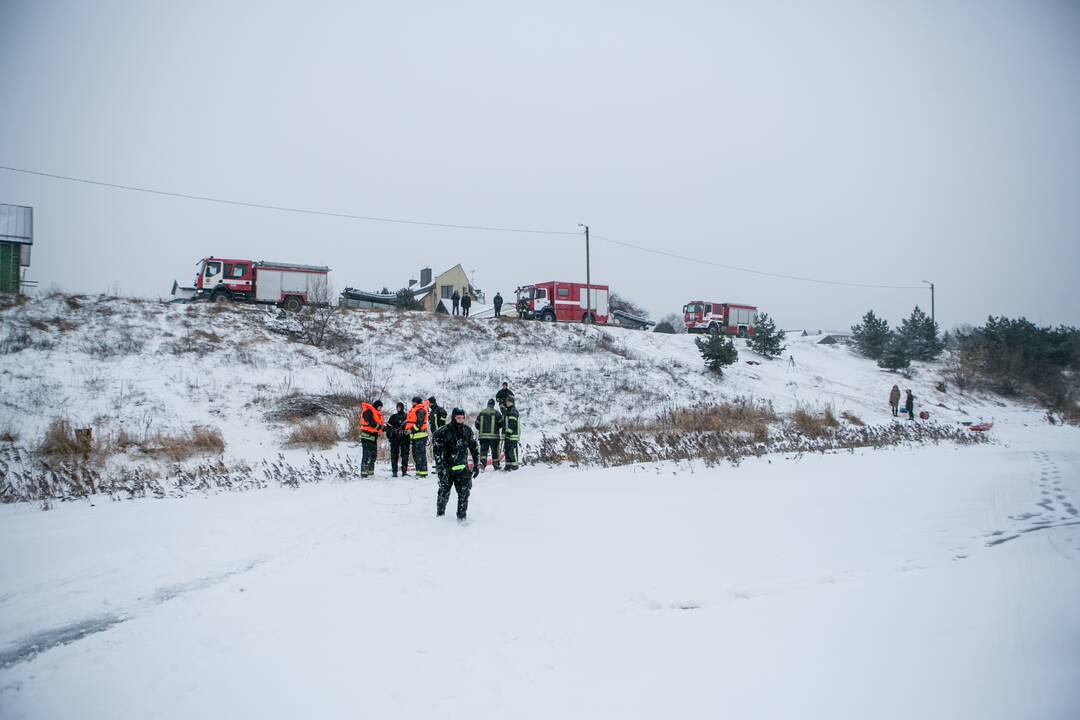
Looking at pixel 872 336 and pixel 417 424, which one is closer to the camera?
pixel 417 424

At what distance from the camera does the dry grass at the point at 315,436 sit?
14.8 m

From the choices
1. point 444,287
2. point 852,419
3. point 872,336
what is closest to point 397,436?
point 852,419

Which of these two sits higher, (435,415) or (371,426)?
(435,415)

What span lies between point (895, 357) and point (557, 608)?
112 feet

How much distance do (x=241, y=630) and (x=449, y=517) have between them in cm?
379

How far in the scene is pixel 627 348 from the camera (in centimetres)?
2731

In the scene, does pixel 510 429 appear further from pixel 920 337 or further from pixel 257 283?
pixel 920 337

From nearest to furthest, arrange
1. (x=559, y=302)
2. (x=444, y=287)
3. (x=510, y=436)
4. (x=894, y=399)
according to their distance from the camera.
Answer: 1. (x=510, y=436)
2. (x=894, y=399)
3. (x=559, y=302)
4. (x=444, y=287)

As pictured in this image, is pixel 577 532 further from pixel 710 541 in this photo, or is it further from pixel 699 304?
pixel 699 304

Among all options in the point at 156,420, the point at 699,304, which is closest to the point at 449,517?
the point at 156,420

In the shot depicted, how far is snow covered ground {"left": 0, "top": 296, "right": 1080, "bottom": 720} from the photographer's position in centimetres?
334

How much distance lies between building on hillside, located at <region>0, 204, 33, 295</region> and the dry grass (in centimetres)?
2156

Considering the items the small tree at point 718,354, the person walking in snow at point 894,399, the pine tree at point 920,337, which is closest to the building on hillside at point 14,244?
the small tree at point 718,354

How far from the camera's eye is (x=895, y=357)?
3148cm
